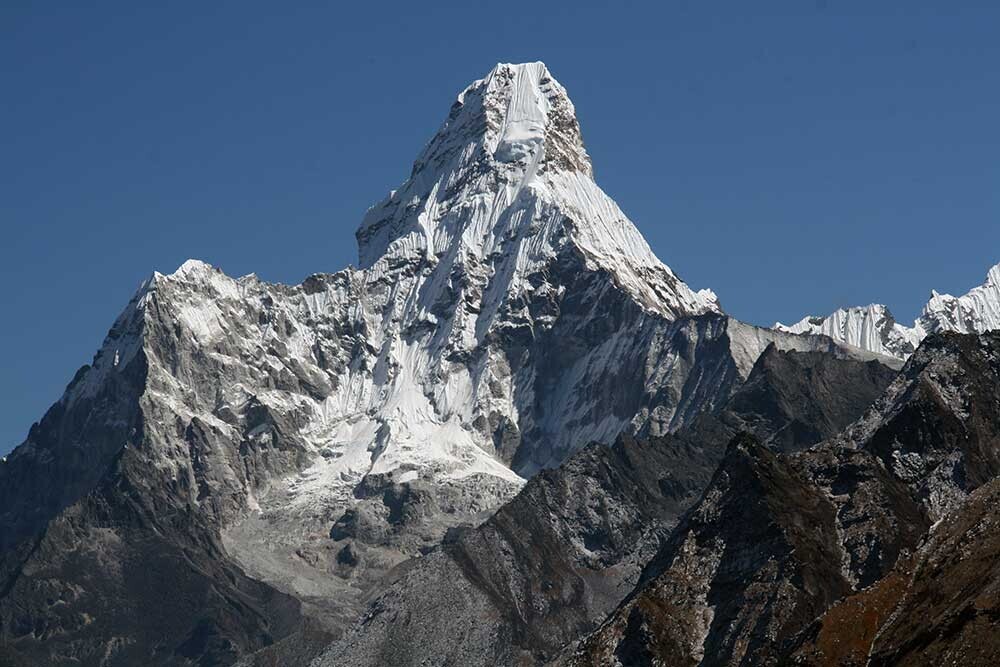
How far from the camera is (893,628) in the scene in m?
198

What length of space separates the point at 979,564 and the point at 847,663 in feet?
45.7

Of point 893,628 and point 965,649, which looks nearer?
point 965,649

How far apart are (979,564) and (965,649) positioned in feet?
57.4

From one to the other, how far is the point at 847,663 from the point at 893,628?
4.83 metres

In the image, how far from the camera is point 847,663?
197875 mm

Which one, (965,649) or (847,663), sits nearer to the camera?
(965,649)

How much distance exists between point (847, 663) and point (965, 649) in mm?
21101

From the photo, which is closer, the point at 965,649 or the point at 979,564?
the point at 965,649

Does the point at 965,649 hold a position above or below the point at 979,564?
below

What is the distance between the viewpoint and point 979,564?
194 m

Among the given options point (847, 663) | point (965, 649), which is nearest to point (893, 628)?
point (847, 663)

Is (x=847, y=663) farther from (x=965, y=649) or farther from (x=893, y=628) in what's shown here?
(x=965, y=649)

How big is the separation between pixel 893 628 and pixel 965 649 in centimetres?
1976
